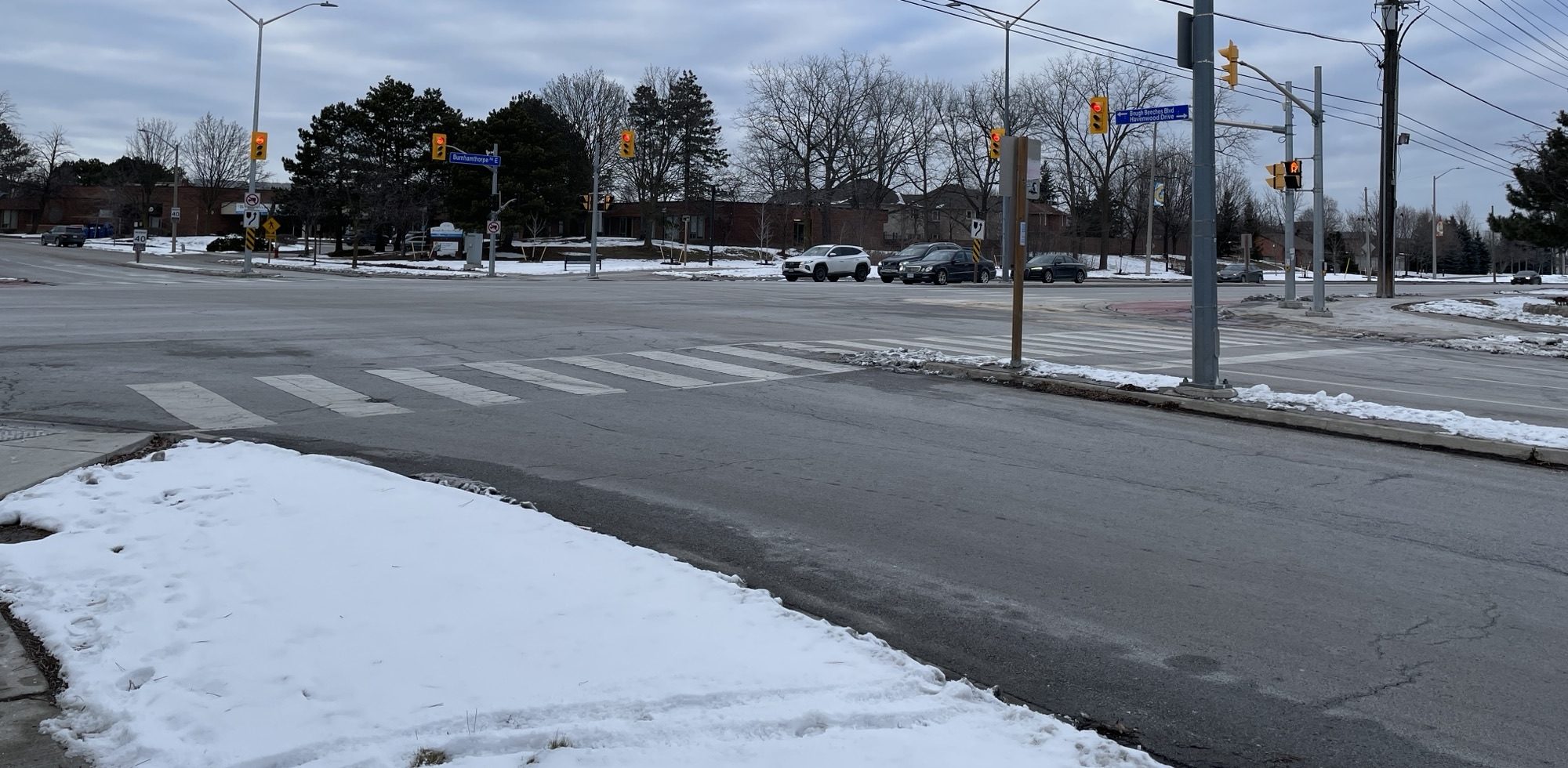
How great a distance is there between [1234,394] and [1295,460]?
10.1 ft

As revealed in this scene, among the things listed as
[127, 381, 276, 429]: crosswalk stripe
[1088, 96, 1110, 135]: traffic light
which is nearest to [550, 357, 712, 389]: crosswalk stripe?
[127, 381, 276, 429]: crosswalk stripe

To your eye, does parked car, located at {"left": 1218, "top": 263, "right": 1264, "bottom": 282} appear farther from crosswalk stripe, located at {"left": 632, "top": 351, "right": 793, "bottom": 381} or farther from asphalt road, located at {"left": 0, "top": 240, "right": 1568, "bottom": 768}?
crosswalk stripe, located at {"left": 632, "top": 351, "right": 793, "bottom": 381}

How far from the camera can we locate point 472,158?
54000 mm

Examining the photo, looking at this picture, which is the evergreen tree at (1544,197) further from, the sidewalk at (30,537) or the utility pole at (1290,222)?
the sidewalk at (30,537)

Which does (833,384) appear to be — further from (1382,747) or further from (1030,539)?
(1382,747)

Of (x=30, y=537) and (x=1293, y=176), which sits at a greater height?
(x=1293, y=176)

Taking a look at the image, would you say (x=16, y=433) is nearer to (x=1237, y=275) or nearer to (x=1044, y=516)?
(x=1044, y=516)

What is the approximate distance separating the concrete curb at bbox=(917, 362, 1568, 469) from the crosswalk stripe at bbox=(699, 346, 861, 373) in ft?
4.24

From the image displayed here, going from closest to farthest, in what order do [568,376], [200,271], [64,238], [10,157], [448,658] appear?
1. [448,658]
2. [568,376]
3. [200,271]
4. [64,238]
5. [10,157]

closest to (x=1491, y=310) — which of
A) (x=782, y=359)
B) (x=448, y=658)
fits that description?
(x=782, y=359)

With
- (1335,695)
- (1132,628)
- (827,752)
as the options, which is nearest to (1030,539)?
(1132,628)

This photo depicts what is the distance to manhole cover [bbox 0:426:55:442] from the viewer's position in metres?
9.21

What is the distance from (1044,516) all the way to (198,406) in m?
8.27

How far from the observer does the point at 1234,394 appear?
490 inches
